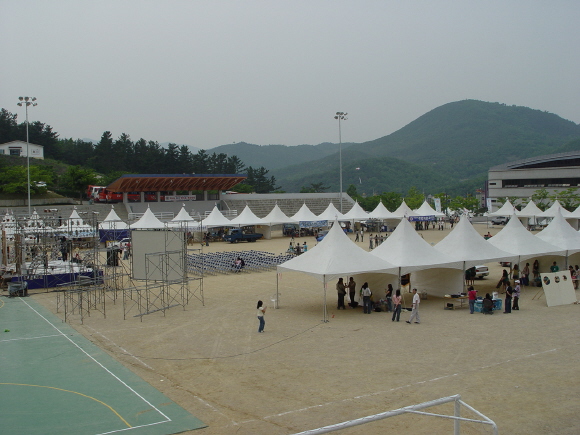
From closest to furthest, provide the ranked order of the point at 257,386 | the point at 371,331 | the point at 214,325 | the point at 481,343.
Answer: the point at 257,386
the point at 481,343
the point at 371,331
the point at 214,325

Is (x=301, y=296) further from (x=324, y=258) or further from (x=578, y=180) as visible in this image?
(x=578, y=180)

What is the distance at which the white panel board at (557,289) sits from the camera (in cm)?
1892

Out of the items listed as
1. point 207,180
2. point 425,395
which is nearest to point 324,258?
point 425,395

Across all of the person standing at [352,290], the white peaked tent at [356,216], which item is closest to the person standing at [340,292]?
the person standing at [352,290]

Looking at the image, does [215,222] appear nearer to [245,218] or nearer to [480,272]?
[245,218]

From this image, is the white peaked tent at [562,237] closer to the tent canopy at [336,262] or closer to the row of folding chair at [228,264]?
the tent canopy at [336,262]

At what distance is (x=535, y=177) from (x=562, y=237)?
183ft

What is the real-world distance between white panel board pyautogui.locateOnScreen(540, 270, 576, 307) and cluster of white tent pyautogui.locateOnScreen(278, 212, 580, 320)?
2292 mm

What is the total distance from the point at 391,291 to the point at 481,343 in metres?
4.88

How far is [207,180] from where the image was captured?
6450 centimetres

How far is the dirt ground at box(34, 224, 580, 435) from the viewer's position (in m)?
9.54

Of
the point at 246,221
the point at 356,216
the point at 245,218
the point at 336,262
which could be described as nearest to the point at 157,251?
the point at 336,262

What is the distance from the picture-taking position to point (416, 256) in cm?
1977

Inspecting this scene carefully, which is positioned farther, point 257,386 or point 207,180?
point 207,180
